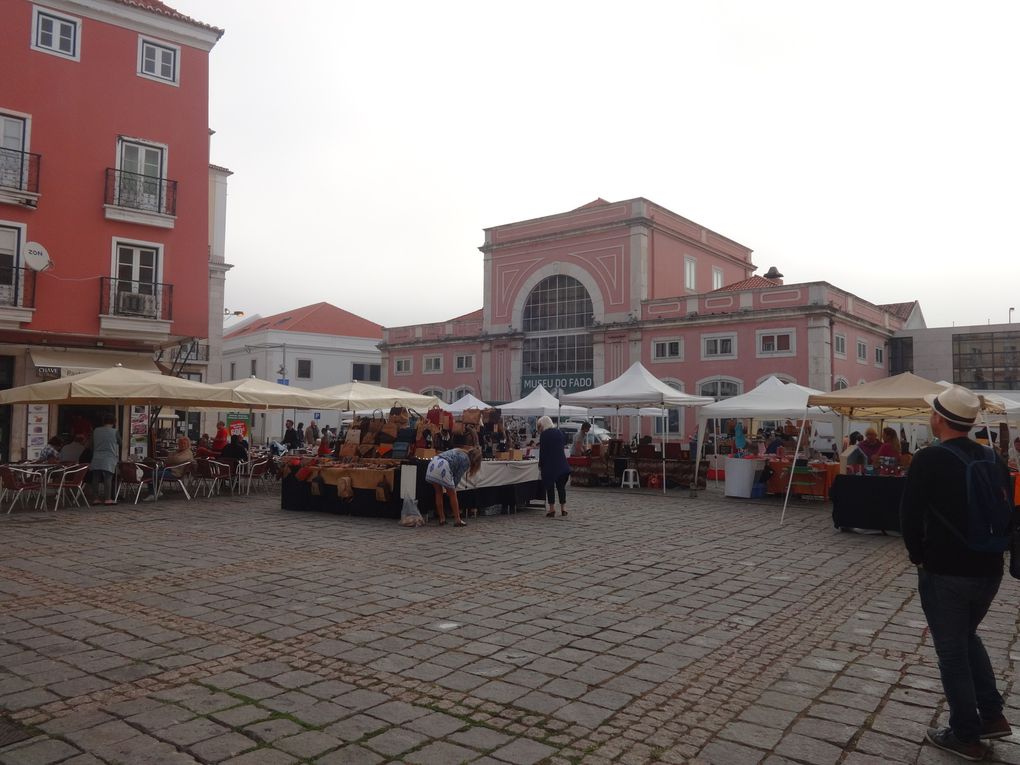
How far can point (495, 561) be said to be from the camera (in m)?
8.24

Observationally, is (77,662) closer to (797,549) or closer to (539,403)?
(797,549)

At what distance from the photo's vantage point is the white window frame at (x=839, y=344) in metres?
30.4

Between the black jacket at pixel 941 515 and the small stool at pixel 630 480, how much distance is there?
15343 mm

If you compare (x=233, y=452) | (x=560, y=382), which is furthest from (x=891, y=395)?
(x=560, y=382)

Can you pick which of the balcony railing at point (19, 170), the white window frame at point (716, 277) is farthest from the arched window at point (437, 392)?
the balcony railing at point (19, 170)

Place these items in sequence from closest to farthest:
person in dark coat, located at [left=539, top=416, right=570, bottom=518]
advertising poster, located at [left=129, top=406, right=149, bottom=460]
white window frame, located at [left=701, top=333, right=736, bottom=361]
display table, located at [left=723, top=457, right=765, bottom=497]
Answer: person in dark coat, located at [left=539, top=416, right=570, bottom=518] → display table, located at [left=723, top=457, right=765, bottom=497] → advertising poster, located at [left=129, top=406, right=149, bottom=460] → white window frame, located at [left=701, top=333, right=736, bottom=361]

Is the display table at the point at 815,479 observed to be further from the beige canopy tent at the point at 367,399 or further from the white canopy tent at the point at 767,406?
the beige canopy tent at the point at 367,399

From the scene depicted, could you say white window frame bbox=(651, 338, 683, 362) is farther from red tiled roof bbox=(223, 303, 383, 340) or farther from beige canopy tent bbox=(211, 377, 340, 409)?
red tiled roof bbox=(223, 303, 383, 340)

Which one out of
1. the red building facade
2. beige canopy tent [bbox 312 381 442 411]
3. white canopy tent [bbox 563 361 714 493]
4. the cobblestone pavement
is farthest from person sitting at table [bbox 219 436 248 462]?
white canopy tent [bbox 563 361 714 493]

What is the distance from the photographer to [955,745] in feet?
11.5

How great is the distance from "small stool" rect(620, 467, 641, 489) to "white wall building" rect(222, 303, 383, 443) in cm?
2795

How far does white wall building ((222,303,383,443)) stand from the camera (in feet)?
152

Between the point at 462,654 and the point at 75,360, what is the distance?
17606 millimetres

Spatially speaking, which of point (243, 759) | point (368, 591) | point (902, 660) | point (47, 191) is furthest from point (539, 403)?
point (243, 759)
